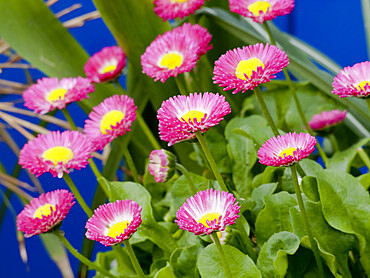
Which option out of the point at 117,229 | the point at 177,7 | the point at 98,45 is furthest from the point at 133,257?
the point at 98,45

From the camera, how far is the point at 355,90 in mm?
260

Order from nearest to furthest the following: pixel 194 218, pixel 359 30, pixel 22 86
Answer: pixel 194 218 < pixel 22 86 < pixel 359 30

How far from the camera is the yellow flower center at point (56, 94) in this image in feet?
1.30

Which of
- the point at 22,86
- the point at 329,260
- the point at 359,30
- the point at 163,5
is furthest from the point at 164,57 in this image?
the point at 359,30

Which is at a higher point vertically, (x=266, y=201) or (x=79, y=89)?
(x=79, y=89)

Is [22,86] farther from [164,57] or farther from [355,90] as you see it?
[355,90]

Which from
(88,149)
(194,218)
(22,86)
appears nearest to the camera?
(194,218)

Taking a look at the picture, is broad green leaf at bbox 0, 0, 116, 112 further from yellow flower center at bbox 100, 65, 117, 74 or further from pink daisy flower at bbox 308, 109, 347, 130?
pink daisy flower at bbox 308, 109, 347, 130

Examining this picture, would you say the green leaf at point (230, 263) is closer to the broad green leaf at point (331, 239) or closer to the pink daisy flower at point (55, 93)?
the broad green leaf at point (331, 239)

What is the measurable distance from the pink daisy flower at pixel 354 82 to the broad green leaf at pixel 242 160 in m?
0.13

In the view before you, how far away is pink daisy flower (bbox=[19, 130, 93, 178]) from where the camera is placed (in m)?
0.32

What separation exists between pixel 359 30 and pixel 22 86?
727mm

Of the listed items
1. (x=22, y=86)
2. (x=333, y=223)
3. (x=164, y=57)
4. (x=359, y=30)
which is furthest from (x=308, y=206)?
(x=359, y=30)

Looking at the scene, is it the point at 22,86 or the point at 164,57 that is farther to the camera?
the point at 22,86
